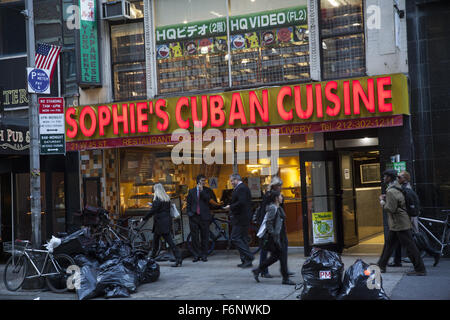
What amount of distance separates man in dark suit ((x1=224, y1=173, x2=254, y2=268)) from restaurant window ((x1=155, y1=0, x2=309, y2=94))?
10.7 ft

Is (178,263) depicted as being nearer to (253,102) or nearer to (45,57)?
(253,102)

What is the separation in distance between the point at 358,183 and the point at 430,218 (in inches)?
165

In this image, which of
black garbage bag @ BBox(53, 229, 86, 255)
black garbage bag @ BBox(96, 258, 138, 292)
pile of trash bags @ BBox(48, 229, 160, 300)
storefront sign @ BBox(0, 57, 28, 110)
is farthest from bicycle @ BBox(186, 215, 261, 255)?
storefront sign @ BBox(0, 57, 28, 110)

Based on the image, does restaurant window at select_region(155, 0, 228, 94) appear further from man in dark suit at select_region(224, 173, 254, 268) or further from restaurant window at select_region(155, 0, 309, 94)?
man in dark suit at select_region(224, 173, 254, 268)

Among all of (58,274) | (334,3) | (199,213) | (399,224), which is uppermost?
(334,3)

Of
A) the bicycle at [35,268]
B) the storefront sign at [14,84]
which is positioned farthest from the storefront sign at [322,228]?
the storefront sign at [14,84]

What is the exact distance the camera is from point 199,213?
42.0ft

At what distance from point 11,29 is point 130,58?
168 inches

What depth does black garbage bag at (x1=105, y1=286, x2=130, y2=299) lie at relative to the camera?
9.23 m

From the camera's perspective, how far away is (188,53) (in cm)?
1460

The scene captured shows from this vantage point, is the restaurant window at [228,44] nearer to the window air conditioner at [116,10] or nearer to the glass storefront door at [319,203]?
the window air conditioner at [116,10]

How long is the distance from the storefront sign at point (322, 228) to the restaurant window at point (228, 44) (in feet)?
10.7

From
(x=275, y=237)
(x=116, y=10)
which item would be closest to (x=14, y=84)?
(x=116, y=10)

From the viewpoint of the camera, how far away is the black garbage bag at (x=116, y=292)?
923 cm
